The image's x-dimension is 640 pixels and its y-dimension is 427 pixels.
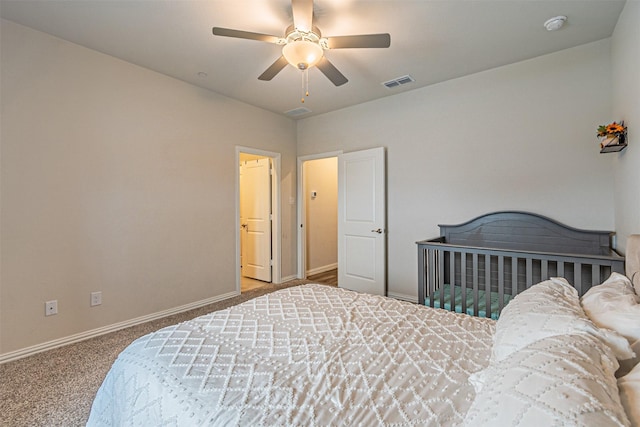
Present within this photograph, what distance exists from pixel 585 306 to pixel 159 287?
3.62 m

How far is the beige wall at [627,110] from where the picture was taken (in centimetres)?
185

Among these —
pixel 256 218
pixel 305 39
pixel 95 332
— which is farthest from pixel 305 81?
pixel 95 332

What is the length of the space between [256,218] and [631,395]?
4660 millimetres

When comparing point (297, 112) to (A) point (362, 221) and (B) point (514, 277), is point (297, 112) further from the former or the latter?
(B) point (514, 277)

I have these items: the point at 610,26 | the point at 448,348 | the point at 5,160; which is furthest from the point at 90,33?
the point at 610,26

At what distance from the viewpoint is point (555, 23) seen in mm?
2346

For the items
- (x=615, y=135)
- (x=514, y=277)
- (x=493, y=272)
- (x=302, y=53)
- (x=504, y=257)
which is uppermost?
(x=302, y=53)

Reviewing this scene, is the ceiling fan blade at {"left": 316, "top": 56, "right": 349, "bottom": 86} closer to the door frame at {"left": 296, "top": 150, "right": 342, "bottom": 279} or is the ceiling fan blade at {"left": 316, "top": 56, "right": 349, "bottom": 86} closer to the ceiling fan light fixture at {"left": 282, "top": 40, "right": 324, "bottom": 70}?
the ceiling fan light fixture at {"left": 282, "top": 40, "right": 324, "bottom": 70}

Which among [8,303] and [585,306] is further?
[8,303]

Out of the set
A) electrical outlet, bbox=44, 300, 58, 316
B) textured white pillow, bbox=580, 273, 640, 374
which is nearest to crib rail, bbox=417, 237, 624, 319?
textured white pillow, bbox=580, 273, 640, 374

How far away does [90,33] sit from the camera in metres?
2.52

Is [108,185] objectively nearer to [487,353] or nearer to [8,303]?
[8,303]

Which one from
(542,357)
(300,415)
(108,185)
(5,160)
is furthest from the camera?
(108,185)

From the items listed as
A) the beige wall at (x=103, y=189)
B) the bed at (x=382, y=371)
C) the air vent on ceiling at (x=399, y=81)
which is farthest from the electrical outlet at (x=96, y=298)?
the air vent on ceiling at (x=399, y=81)
